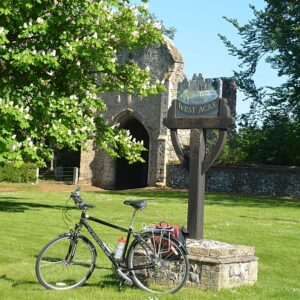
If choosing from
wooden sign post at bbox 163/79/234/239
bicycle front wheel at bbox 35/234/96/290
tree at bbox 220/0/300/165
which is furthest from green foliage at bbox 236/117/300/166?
bicycle front wheel at bbox 35/234/96/290

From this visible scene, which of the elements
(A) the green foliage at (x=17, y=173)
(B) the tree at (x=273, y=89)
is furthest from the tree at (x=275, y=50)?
(A) the green foliage at (x=17, y=173)

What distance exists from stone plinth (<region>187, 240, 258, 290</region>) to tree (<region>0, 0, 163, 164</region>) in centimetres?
883

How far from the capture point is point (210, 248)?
25.2 feet

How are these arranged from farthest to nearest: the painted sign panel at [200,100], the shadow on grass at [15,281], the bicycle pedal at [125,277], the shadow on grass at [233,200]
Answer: the shadow on grass at [233,200] < the painted sign panel at [200,100] < the shadow on grass at [15,281] < the bicycle pedal at [125,277]

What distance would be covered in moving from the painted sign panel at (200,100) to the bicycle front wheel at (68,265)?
8.57ft

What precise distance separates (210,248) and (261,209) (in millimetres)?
15142

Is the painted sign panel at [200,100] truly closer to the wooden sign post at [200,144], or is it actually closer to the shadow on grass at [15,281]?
the wooden sign post at [200,144]

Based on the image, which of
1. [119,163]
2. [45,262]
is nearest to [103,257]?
Result: [45,262]

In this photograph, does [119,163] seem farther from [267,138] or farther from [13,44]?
[13,44]

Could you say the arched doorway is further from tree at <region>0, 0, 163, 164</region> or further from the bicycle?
the bicycle

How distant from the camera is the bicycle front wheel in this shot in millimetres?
7480

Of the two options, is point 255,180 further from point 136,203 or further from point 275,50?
point 136,203

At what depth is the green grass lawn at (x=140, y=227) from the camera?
7344 millimetres

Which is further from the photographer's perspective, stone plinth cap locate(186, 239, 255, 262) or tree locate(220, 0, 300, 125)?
tree locate(220, 0, 300, 125)
